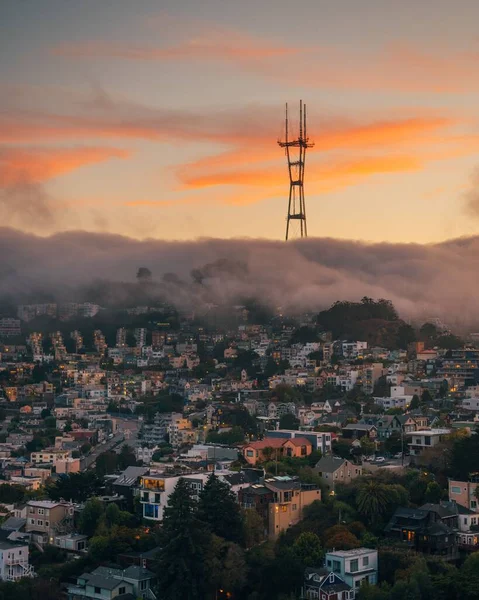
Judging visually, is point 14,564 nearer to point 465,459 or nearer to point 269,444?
point 269,444

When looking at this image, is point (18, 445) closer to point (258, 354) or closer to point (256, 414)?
point (256, 414)

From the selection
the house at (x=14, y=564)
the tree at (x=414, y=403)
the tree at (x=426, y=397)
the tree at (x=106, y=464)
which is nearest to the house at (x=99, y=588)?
the house at (x=14, y=564)

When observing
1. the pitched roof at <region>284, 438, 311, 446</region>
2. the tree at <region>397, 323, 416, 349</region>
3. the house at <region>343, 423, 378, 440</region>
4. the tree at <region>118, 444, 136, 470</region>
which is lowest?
the tree at <region>118, 444, 136, 470</region>

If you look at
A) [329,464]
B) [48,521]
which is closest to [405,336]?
[329,464]

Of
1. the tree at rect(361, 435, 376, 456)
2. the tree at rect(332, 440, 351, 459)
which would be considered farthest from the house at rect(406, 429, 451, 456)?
the tree at rect(332, 440, 351, 459)

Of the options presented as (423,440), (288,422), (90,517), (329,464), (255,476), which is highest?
(288,422)

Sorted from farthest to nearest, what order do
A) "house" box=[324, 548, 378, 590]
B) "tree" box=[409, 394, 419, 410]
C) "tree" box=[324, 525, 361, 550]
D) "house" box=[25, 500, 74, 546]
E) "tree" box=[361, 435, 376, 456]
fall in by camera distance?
"tree" box=[409, 394, 419, 410] < "tree" box=[361, 435, 376, 456] < "house" box=[25, 500, 74, 546] < "tree" box=[324, 525, 361, 550] < "house" box=[324, 548, 378, 590]

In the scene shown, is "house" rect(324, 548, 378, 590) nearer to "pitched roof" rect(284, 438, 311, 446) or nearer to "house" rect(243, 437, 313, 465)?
"house" rect(243, 437, 313, 465)
